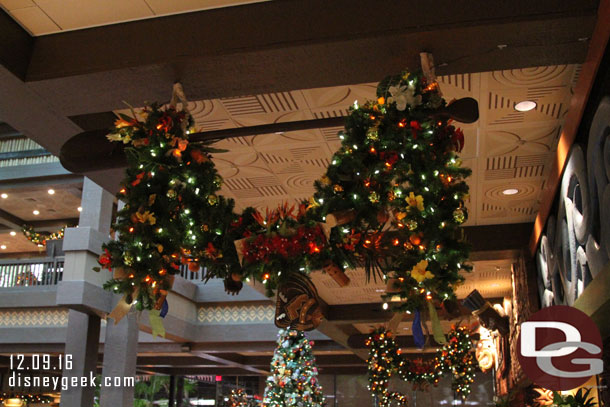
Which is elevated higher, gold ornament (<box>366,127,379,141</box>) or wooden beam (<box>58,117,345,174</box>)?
wooden beam (<box>58,117,345,174</box>)

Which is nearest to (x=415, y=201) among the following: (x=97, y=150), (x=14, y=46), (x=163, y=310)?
(x=163, y=310)

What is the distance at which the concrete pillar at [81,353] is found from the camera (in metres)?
10.8

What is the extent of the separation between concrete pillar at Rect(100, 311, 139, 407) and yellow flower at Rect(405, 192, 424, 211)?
9904mm

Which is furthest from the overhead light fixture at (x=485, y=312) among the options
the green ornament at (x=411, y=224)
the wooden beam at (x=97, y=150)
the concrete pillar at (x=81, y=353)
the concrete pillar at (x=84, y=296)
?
the concrete pillar at (x=81, y=353)

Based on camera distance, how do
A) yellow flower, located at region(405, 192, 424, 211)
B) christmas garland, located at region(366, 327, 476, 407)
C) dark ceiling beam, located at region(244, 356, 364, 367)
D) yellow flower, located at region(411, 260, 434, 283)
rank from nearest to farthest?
yellow flower, located at region(411, 260, 434, 283) < yellow flower, located at region(405, 192, 424, 211) < christmas garland, located at region(366, 327, 476, 407) < dark ceiling beam, located at region(244, 356, 364, 367)

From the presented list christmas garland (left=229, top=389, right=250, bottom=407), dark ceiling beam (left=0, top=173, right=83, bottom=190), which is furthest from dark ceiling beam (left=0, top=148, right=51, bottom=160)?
christmas garland (left=229, top=389, right=250, bottom=407)

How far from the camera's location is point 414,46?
343 centimetres

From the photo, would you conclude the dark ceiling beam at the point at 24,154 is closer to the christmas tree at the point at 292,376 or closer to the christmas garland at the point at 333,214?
the christmas tree at the point at 292,376

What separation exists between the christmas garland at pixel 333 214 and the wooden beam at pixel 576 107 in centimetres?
90

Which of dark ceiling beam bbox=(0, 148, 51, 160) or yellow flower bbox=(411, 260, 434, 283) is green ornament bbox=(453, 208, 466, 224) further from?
dark ceiling beam bbox=(0, 148, 51, 160)

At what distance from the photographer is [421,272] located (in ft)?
9.78

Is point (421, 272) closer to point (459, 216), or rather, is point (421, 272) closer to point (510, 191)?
point (459, 216)

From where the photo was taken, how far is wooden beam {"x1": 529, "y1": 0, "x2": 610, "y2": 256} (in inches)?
124

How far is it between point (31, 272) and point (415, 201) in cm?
1447
